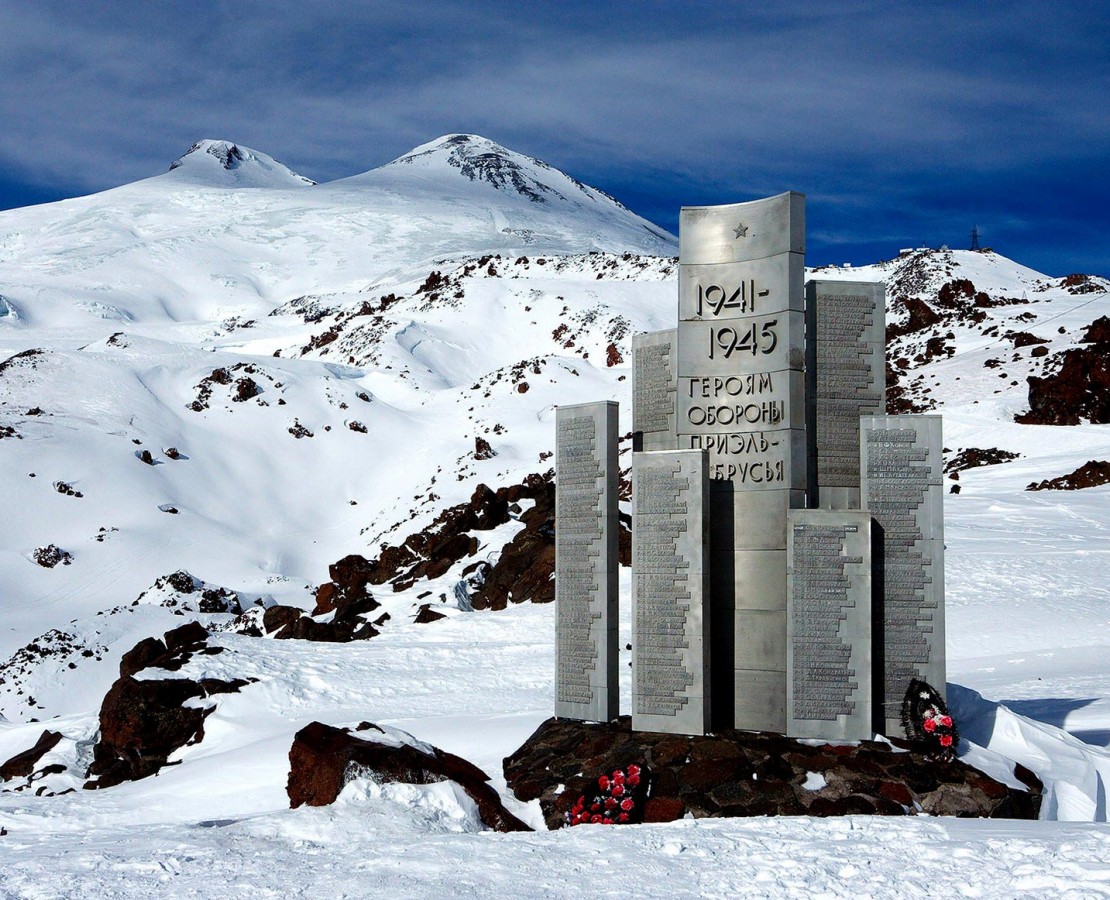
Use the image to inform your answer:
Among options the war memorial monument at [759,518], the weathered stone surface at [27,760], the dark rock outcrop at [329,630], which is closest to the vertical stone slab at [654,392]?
the war memorial monument at [759,518]

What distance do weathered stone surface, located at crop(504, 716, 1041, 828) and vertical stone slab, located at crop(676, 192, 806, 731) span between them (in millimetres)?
804

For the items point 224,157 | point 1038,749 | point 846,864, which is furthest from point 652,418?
point 224,157

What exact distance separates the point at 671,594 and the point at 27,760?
10.3 meters

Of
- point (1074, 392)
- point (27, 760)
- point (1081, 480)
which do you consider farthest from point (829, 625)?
point (1074, 392)

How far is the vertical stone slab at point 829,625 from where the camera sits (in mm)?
10836

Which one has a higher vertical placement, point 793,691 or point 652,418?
point 652,418

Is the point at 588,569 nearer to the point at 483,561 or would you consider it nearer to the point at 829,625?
the point at 829,625

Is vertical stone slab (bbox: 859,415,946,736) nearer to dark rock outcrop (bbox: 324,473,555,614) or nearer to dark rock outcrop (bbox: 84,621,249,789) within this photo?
dark rock outcrop (bbox: 84,621,249,789)

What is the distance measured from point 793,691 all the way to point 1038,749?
8.09 feet

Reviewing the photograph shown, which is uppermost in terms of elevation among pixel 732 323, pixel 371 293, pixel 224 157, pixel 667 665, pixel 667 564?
pixel 224 157

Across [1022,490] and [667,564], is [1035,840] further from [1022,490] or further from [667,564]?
[1022,490]

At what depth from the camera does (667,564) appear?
11.4 metres

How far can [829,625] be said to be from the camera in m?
10.9

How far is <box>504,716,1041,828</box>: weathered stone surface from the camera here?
9.67m
